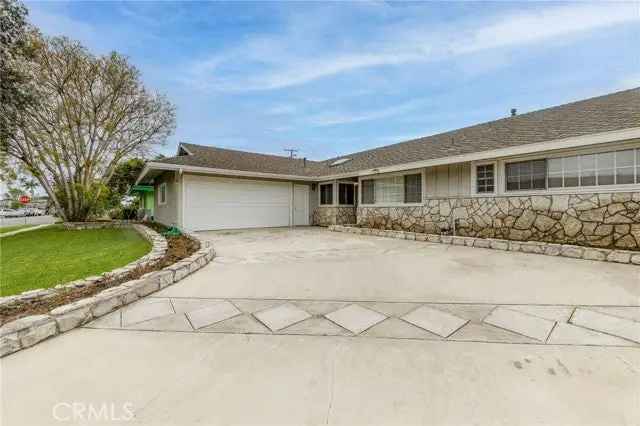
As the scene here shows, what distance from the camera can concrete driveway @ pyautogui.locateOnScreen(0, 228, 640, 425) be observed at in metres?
1.76

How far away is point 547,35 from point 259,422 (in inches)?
477

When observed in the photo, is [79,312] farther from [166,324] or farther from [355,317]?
[355,317]

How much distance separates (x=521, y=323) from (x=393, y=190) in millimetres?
8575

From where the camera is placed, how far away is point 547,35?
8703 mm

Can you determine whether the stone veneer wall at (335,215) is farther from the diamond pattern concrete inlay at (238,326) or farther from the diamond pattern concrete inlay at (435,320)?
the diamond pattern concrete inlay at (238,326)

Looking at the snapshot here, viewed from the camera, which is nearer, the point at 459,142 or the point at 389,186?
the point at 459,142

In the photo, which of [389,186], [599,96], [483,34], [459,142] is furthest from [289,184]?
[599,96]

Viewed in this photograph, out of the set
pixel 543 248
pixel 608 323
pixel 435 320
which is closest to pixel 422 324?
pixel 435 320

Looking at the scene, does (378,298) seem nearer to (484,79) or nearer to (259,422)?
(259,422)

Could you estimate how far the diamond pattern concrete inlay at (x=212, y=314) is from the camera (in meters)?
3.04

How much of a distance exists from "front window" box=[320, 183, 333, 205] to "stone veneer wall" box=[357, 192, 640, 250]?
4.74 meters

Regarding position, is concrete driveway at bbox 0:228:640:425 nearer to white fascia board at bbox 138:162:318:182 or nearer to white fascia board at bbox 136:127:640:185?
white fascia board at bbox 136:127:640:185

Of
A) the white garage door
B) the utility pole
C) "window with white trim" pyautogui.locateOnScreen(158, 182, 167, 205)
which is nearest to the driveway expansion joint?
the white garage door

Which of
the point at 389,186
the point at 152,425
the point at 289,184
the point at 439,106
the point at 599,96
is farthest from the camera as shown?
the point at 439,106
